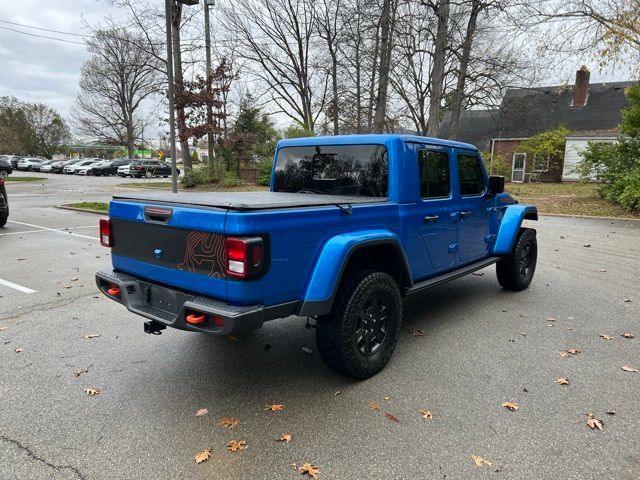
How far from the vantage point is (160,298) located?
3057mm

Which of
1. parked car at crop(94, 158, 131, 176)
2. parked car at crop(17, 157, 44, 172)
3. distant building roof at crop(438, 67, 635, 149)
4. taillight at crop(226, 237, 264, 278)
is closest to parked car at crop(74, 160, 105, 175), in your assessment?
parked car at crop(94, 158, 131, 176)

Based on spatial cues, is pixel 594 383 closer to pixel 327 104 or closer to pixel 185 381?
pixel 185 381

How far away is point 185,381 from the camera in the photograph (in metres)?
3.36

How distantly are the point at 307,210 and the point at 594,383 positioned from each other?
102 inches

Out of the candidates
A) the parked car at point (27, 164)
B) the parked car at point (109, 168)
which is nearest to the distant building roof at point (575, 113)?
the parked car at point (109, 168)

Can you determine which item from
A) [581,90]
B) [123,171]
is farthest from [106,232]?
[123,171]

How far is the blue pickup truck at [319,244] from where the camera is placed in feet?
8.61

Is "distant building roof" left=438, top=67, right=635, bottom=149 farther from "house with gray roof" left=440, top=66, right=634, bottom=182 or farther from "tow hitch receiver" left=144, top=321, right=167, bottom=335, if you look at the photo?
"tow hitch receiver" left=144, top=321, right=167, bottom=335

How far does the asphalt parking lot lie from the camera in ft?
8.05

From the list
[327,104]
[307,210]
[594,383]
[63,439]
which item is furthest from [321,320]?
[327,104]

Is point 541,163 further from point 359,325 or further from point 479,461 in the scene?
point 479,461

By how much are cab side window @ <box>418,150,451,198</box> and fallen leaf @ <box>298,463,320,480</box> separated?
7.90 feet

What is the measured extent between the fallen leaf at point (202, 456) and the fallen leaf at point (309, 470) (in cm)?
54

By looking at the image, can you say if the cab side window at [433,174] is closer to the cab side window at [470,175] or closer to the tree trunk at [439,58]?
the cab side window at [470,175]
